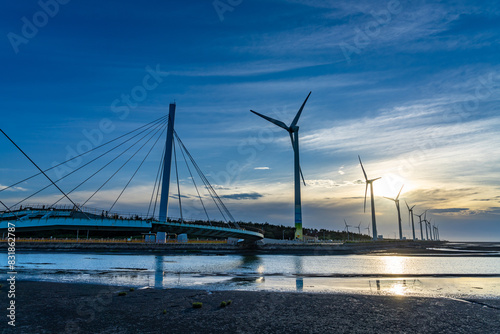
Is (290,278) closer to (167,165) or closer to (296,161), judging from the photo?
(167,165)

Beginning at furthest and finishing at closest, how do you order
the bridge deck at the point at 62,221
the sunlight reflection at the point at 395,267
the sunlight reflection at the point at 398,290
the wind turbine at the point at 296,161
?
1. the wind turbine at the point at 296,161
2. the sunlight reflection at the point at 395,267
3. the bridge deck at the point at 62,221
4. the sunlight reflection at the point at 398,290

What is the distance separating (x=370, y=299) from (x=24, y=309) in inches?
724

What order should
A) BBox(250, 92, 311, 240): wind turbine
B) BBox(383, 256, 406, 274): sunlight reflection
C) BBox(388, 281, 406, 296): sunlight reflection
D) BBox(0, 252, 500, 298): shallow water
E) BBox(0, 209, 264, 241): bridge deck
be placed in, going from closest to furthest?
BBox(388, 281, 406, 296): sunlight reflection
BBox(0, 252, 500, 298): shallow water
BBox(0, 209, 264, 241): bridge deck
BBox(383, 256, 406, 274): sunlight reflection
BBox(250, 92, 311, 240): wind turbine

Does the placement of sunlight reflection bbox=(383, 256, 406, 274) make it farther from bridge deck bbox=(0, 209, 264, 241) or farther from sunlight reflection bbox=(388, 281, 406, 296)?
bridge deck bbox=(0, 209, 264, 241)

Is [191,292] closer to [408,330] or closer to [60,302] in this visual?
[60,302]

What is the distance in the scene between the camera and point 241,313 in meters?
14.9

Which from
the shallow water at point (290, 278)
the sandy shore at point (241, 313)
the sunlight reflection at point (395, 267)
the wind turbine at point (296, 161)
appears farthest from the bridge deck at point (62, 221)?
the wind turbine at point (296, 161)

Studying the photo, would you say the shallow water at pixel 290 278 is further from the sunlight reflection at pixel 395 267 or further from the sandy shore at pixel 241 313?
the sandy shore at pixel 241 313

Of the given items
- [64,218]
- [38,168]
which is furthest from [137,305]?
[64,218]

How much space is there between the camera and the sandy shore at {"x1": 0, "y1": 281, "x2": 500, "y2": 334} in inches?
488

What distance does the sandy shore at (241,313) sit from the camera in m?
12.4

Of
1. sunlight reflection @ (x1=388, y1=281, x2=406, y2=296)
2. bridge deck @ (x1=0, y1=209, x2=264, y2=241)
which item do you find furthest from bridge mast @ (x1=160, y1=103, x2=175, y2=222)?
sunlight reflection @ (x1=388, y1=281, x2=406, y2=296)

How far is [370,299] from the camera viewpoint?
18734 millimetres

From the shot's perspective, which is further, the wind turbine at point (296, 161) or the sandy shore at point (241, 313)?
the wind turbine at point (296, 161)
